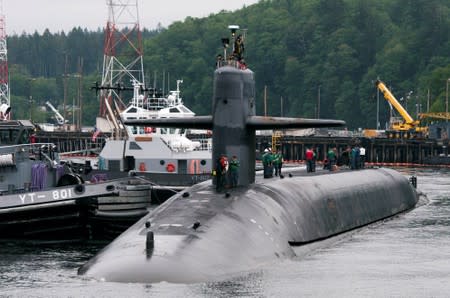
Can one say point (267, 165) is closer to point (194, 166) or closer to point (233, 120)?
point (233, 120)

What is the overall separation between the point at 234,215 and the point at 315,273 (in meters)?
2.74

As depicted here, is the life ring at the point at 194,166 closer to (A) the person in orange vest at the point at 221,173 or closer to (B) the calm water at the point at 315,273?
(B) the calm water at the point at 315,273

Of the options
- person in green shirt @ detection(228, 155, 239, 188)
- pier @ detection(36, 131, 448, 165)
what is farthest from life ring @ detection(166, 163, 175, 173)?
pier @ detection(36, 131, 448, 165)

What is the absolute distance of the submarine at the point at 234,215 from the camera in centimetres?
2352

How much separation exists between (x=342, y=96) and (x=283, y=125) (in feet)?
410

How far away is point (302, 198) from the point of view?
105ft

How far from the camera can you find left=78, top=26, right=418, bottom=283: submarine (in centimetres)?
2352

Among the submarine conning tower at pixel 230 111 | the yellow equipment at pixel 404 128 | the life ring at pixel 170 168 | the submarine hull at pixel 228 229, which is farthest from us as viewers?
the yellow equipment at pixel 404 128

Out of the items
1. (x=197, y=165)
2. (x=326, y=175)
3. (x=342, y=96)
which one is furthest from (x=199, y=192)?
(x=342, y=96)

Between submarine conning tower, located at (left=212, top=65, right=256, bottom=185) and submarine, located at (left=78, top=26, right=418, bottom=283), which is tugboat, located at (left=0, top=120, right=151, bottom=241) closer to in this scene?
submarine, located at (left=78, top=26, right=418, bottom=283)

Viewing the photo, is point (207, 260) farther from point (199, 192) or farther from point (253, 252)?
point (199, 192)

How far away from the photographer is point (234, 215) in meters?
27.2

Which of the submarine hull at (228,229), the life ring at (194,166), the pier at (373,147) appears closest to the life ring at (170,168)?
the life ring at (194,166)

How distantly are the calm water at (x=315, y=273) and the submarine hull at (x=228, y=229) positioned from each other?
14.1 inches
